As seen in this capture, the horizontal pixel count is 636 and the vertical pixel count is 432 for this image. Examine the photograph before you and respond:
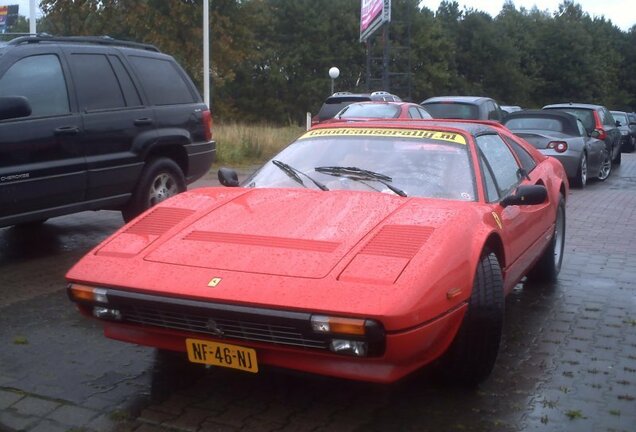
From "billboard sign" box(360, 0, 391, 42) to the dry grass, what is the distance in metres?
16.2

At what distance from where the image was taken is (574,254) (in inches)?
316

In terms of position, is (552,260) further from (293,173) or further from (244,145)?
(244,145)

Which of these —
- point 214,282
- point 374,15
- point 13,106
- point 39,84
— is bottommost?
point 214,282

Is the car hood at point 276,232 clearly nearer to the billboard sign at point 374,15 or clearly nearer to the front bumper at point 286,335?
the front bumper at point 286,335

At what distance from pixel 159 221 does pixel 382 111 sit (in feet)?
39.8

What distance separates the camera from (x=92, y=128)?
730 centimetres

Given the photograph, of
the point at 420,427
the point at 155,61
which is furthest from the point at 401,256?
the point at 155,61

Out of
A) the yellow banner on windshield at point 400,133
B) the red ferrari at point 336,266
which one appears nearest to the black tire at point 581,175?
the red ferrari at point 336,266

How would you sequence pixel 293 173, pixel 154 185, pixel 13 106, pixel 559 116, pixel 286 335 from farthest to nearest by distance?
pixel 559 116 → pixel 154 185 → pixel 13 106 → pixel 293 173 → pixel 286 335

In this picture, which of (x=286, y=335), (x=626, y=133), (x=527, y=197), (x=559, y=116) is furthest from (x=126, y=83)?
(x=626, y=133)

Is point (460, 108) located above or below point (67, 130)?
below

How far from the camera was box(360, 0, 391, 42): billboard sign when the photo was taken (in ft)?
119

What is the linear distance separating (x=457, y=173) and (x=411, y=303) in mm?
1612

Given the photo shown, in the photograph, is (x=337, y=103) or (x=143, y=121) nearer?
(x=143, y=121)
